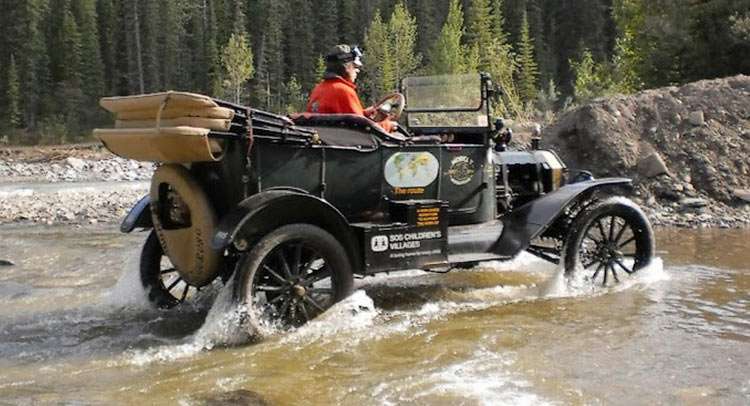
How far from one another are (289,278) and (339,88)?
1.78 meters

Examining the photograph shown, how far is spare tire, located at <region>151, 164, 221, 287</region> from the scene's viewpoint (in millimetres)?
5562

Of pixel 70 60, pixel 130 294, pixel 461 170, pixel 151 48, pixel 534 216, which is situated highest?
pixel 151 48

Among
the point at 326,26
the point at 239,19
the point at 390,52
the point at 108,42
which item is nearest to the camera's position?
the point at 390,52

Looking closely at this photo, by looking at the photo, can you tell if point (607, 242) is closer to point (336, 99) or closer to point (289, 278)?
→ point (336, 99)

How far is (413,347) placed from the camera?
5406 millimetres

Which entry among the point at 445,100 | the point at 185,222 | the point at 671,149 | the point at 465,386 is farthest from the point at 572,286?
the point at 671,149

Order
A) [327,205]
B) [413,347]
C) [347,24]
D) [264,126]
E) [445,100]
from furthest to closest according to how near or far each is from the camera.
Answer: [347,24] < [445,100] < [327,205] < [264,126] < [413,347]

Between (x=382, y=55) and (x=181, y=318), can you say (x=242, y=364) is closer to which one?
A: (x=181, y=318)

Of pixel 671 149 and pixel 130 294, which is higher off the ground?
pixel 671 149

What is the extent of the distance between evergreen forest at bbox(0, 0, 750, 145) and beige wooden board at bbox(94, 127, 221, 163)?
46.4m

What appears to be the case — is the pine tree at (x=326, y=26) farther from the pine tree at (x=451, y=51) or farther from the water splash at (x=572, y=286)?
the water splash at (x=572, y=286)

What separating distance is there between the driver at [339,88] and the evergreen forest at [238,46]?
1771 inches

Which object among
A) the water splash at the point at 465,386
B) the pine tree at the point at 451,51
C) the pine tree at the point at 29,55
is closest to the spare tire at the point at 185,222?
the water splash at the point at 465,386

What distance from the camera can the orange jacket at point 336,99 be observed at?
21.3 ft
